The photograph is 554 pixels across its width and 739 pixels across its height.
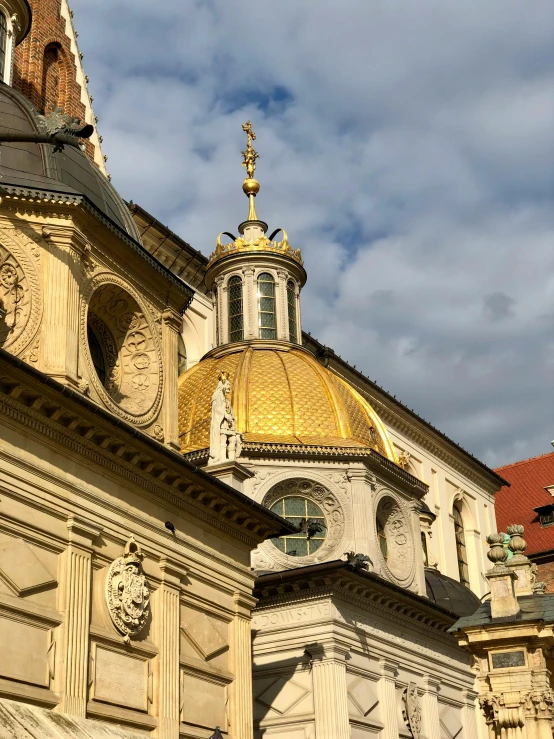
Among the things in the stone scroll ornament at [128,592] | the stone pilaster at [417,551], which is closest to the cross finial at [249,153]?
the stone pilaster at [417,551]

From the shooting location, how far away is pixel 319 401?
31.6 m

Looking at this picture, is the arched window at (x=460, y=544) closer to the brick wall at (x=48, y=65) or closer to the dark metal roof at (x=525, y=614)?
the brick wall at (x=48, y=65)

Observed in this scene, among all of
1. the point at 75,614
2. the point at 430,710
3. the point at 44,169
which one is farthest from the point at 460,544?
the point at 75,614

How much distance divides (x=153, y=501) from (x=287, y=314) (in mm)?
17488

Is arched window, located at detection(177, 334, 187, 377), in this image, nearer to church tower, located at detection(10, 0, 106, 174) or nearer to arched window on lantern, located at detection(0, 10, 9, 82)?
church tower, located at detection(10, 0, 106, 174)

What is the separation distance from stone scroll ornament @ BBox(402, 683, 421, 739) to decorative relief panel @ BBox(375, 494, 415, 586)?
291 cm

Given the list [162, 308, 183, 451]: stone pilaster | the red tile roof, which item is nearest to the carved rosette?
[162, 308, 183, 451]: stone pilaster

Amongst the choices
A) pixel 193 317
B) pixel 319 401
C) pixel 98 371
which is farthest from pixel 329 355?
pixel 98 371

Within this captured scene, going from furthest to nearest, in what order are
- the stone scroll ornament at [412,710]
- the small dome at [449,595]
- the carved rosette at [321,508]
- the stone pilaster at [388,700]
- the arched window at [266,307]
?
the arched window at [266,307], the small dome at [449,595], the carved rosette at [321,508], the stone scroll ornament at [412,710], the stone pilaster at [388,700]

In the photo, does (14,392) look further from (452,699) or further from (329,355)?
(329,355)

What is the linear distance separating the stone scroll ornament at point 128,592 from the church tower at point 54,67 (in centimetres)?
1628

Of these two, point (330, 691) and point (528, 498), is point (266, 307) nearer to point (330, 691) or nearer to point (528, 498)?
point (330, 691)

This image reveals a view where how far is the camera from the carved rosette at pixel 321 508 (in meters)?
29.3

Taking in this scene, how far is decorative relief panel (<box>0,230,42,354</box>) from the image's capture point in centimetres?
1886
